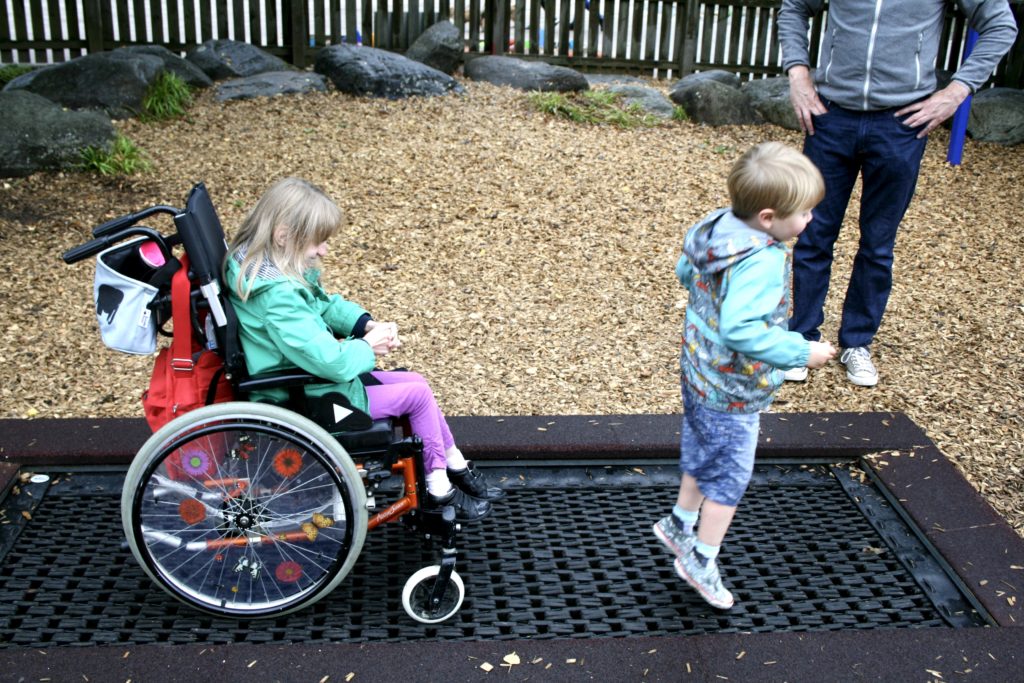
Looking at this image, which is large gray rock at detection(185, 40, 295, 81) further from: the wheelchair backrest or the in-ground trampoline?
the wheelchair backrest

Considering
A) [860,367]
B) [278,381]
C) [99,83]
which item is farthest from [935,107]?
[99,83]

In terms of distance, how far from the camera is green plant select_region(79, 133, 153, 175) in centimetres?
581

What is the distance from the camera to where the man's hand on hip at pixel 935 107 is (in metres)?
3.58

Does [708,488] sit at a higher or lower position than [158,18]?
lower

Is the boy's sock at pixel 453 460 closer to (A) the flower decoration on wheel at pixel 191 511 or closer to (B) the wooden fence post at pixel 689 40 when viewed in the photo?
(A) the flower decoration on wheel at pixel 191 511

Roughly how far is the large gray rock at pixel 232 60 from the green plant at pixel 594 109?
7.15 feet

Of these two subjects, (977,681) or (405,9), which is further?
(405,9)

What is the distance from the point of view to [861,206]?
390 cm

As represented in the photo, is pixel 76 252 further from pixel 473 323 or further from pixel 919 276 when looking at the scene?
pixel 919 276

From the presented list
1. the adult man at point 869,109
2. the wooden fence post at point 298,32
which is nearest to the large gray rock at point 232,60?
the wooden fence post at point 298,32

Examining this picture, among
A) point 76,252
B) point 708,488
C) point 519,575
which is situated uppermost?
point 76,252

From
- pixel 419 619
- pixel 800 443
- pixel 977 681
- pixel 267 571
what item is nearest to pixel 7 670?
pixel 267 571

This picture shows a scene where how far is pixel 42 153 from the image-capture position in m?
5.76

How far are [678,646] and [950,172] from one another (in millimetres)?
5200
